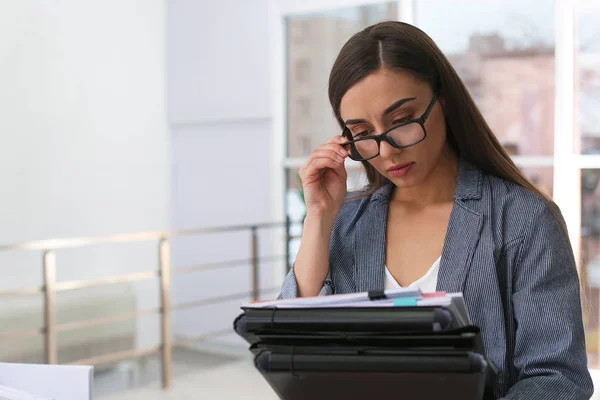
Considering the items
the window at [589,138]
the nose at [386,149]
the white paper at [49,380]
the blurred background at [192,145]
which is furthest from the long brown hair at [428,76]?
the window at [589,138]

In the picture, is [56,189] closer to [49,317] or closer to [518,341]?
[49,317]

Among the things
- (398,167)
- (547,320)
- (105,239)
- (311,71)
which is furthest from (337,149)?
(311,71)

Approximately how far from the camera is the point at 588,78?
4.20 m

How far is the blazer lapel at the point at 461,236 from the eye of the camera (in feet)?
4.51

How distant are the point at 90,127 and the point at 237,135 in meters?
1.02

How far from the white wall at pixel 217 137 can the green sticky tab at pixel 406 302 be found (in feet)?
14.2

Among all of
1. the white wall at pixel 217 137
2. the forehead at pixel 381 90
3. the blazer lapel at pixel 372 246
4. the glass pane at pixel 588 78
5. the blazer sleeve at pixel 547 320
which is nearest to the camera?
the blazer sleeve at pixel 547 320

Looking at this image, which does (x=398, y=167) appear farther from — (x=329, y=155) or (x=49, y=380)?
(x=49, y=380)

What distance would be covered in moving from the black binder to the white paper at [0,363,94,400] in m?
0.27

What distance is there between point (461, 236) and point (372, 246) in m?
0.19

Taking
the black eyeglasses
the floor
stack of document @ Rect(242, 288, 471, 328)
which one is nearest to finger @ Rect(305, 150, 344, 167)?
the black eyeglasses

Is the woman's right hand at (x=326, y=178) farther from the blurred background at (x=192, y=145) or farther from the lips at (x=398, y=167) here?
the blurred background at (x=192, y=145)

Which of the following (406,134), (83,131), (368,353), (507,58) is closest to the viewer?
(368,353)

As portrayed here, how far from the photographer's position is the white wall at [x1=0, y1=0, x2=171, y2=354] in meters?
4.68
